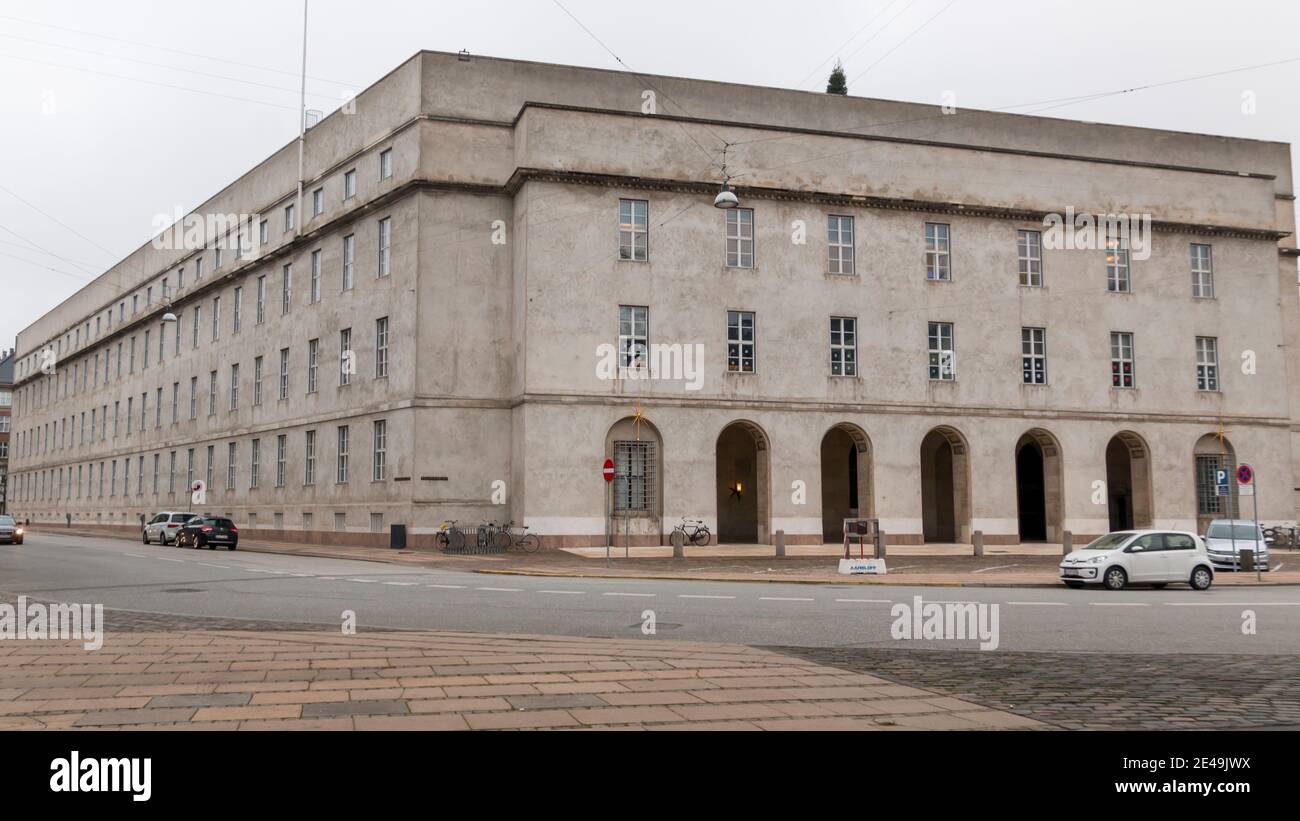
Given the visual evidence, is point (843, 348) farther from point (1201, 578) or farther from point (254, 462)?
point (254, 462)

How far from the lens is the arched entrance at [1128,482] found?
1729 inches

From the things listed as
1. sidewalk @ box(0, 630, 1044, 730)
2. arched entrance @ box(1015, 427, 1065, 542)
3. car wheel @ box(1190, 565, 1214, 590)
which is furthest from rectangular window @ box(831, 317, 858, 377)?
sidewalk @ box(0, 630, 1044, 730)

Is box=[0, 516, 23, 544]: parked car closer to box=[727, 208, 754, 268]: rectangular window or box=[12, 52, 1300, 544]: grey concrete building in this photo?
box=[12, 52, 1300, 544]: grey concrete building

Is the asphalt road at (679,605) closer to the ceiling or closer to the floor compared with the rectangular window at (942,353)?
closer to the floor

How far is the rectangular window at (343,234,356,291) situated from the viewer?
146 feet

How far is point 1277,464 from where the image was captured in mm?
45281

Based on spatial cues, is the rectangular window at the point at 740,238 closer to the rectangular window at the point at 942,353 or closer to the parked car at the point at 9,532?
the rectangular window at the point at 942,353

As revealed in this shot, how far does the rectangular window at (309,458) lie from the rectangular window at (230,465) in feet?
29.2

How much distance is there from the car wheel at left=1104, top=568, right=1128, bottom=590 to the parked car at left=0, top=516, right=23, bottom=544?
40584 millimetres

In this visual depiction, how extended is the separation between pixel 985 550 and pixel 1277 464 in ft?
54.2

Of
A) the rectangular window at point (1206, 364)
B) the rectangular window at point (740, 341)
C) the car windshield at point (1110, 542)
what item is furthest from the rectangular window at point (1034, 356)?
the car windshield at point (1110, 542)

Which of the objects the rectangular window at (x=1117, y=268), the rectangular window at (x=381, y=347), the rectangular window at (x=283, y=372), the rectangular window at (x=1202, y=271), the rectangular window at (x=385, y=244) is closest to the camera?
the rectangular window at (x=381, y=347)
